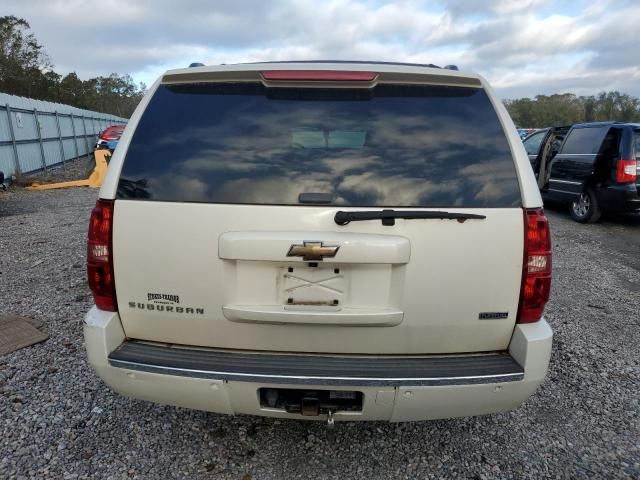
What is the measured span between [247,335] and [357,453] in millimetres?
1018

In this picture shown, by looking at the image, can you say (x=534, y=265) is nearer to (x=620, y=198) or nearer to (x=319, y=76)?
(x=319, y=76)

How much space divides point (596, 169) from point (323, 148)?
806cm

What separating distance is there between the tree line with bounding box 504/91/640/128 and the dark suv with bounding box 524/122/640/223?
44.2 meters

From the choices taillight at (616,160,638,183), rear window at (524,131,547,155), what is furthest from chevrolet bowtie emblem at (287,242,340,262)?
rear window at (524,131,547,155)

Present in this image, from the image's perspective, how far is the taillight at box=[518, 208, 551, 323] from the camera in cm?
201

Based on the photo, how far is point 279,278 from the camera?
199 cm

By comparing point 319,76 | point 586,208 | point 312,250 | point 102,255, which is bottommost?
point 586,208

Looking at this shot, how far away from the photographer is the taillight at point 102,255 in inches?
80.8

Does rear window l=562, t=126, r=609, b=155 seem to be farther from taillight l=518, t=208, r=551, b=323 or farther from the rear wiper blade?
the rear wiper blade

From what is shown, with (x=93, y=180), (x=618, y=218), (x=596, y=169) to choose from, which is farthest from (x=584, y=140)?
(x=93, y=180)

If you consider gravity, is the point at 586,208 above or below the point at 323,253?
below

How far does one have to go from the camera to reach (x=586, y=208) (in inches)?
346

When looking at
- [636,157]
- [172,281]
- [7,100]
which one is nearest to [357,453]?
[172,281]

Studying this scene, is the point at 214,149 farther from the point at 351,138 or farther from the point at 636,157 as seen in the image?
the point at 636,157
